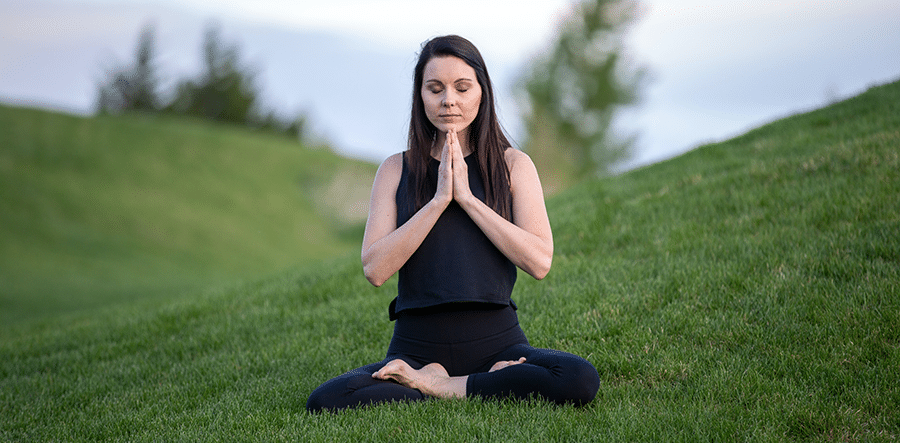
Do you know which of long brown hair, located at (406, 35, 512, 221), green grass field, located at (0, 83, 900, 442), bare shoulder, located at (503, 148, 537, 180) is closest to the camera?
green grass field, located at (0, 83, 900, 442)

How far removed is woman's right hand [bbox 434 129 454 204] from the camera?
358 cm

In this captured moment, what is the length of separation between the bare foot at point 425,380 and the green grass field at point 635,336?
8 cm

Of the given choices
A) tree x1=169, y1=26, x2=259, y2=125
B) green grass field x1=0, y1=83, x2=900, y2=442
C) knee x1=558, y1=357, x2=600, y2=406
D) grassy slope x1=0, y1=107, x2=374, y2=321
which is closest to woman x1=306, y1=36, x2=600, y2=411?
knee x1=558, y1=357, x2=600, y2=406

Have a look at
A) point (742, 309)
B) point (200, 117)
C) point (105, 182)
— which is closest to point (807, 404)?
point (742, 309)

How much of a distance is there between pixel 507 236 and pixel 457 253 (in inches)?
12.6

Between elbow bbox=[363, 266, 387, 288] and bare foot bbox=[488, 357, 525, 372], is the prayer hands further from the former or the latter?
bare foot bbox=[488, 357, 525, 372]

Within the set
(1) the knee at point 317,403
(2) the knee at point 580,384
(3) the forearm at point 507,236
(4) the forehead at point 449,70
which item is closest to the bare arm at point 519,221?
(3) the forearm at point 507,236

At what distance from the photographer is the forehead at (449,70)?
372 cm

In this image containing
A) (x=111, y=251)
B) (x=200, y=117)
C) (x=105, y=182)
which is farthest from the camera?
(x=200, y=117)

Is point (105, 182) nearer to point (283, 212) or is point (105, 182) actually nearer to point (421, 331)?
point (283, 212)

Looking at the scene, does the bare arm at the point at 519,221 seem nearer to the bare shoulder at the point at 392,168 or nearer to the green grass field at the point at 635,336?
the bare shoulder at the point at 392,168

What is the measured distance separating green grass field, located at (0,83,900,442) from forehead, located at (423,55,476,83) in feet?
6.08

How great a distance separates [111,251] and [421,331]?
21836mm

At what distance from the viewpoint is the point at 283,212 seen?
32062 millimetres
